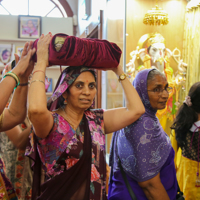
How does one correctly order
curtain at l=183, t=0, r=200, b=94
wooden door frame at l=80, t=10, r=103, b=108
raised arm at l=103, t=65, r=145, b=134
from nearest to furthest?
1. raised arm at l=103, t=65, r=145, b=134
2. curtain at l=183, t=0, r=200, b=94
3. wooden door frame at l=80, t=10, r=103, b=108

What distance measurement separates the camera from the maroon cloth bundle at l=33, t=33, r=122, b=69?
124cm

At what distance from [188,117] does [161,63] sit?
131 centimetres

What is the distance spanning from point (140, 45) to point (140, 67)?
278mm

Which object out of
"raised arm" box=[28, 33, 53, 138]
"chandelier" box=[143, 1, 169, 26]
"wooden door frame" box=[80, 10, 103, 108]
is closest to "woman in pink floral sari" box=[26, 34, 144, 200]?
"raised arm" box=[28, 33, 53, 138]

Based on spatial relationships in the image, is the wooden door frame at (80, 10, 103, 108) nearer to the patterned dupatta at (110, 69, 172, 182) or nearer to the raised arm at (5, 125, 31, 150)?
the patterned dupatta at (110, 69, 172, 182)

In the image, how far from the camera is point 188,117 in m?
1.77

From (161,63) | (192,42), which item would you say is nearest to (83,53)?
(192,42)

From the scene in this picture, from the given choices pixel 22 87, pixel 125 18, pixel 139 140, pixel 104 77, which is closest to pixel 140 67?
pixel 125 18

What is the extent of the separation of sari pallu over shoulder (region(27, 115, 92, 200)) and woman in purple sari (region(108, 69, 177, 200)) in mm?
311

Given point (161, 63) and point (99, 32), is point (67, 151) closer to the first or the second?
point (161, 63)

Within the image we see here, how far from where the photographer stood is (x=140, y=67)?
3043 millimetres

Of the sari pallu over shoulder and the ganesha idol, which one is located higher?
the ganesha idol

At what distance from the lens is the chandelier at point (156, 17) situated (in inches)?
115

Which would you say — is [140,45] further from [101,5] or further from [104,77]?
[101,5]
